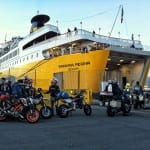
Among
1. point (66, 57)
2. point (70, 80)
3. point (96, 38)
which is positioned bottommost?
point (70, 80)

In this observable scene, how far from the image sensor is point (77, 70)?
96.3 feet

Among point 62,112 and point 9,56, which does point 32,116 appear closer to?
point 62,112

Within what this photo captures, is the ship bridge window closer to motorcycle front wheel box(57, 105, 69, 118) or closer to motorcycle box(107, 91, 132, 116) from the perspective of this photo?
motorcycle box(107, 91, 132, 116)

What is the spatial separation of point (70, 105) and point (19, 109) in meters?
2.85

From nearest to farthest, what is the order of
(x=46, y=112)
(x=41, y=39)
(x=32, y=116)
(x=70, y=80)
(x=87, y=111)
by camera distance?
(x=32, y=116)
(x=46, y=112)
(x=87, y=111)
(x=70, y=80)
(x=41, y=39)

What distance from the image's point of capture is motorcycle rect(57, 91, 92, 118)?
1592 centimetres

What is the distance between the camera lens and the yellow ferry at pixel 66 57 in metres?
28.2

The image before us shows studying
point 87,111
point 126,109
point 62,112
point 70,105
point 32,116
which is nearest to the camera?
point 32,116

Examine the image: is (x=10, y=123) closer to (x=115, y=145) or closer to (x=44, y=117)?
(x=44, y=117)

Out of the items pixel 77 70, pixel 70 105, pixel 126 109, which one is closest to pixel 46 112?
pixel 70 105

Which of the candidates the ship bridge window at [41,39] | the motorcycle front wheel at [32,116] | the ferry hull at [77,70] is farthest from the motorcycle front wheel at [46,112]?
the ship bridge window at [41,39]

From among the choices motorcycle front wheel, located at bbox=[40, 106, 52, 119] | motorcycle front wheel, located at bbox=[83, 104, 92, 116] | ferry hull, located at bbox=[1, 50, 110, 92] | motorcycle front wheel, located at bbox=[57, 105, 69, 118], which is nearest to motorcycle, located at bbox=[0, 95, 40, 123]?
motorcycle front wheel, located at bbox=[40, 106, 52, 119]

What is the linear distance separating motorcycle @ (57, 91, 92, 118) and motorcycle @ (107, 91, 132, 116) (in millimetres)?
961

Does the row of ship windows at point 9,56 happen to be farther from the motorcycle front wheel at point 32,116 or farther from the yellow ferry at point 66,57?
the motorcycle front wheel at point 32,116
